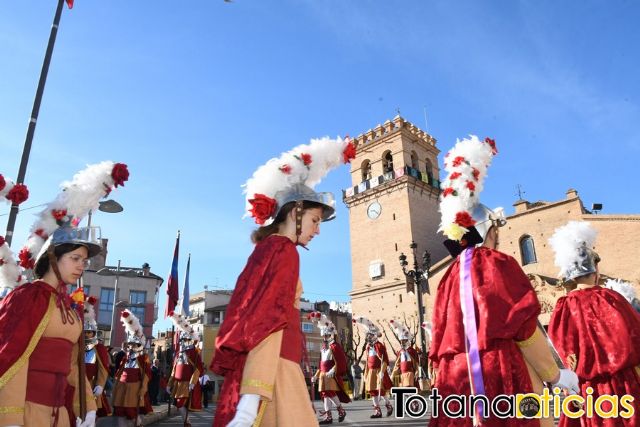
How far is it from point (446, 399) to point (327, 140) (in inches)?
80.3

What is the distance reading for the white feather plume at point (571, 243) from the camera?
5.21 m

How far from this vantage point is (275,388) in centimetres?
263

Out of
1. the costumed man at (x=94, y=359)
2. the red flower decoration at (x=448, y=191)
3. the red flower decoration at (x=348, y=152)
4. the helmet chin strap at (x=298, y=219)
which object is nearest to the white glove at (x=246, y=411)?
the helmet chin strap at (x=298, y=219)

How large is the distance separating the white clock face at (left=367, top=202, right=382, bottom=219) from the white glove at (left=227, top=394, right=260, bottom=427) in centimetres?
4168

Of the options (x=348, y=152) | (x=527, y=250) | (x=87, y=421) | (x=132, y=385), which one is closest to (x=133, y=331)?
(x=132, y=385)

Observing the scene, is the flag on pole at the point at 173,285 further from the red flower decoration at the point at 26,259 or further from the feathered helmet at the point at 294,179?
the feathered helmet at the point at 294,179

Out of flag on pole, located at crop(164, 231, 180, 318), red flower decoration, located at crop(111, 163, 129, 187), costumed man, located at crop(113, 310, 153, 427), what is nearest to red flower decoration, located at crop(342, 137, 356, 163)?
red flower decoration, located at crop(111, 163, 129, 187)

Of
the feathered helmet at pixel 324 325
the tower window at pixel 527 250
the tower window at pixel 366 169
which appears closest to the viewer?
the feathered helmet at pixel 324 325

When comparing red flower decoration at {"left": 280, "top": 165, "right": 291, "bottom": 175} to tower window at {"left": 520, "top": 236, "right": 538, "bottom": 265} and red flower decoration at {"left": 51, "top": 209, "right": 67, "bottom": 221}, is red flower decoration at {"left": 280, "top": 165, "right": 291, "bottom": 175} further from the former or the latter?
tower window at {"left": 520, "top": 236, "right": 538, "bottom": 265}

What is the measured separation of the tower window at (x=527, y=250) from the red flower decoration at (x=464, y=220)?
110ft

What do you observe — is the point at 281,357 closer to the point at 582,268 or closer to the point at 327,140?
the point at 327,140

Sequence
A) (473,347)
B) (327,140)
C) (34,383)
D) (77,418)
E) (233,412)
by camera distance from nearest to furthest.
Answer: (233,412), (473,347), (34,383), (327,140), (77,418)

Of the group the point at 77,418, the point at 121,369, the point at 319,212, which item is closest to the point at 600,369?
the point at 319,212

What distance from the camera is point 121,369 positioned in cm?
1188
